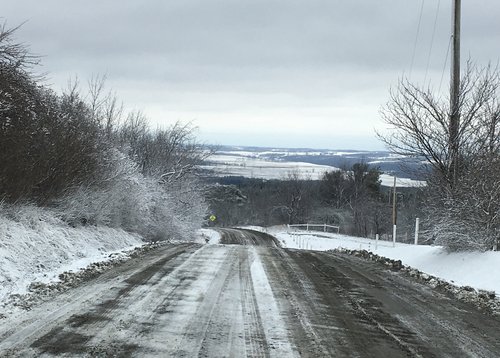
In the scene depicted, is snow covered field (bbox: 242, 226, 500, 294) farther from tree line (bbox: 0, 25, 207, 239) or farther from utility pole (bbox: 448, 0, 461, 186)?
tree line (bbox: 0, 25, 207, 239)

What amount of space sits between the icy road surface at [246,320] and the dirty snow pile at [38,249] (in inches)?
40.1

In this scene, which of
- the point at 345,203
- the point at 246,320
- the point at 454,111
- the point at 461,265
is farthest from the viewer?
the point at 345,203

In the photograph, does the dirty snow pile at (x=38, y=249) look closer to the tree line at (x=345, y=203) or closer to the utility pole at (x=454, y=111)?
the utility pole at (x=454, y=111)

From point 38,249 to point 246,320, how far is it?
6.08 metres

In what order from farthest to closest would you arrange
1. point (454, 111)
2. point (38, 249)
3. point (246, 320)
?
point (454, 111), point (38, 249), point (246, 320)

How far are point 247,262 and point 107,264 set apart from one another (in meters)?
3.45

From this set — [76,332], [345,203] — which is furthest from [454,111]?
[345,203]

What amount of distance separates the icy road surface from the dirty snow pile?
1.02 m

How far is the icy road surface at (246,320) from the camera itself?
16.6 ft

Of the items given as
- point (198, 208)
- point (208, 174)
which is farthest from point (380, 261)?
point (208, 174)

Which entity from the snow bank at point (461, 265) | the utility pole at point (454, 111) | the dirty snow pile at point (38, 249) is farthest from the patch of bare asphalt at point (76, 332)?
the utility pole at point (454, 111)

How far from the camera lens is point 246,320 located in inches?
245

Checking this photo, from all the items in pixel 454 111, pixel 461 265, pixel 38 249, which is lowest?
pixel 38 249

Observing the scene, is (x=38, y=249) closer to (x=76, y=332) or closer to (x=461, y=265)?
(x=76, y=332)
